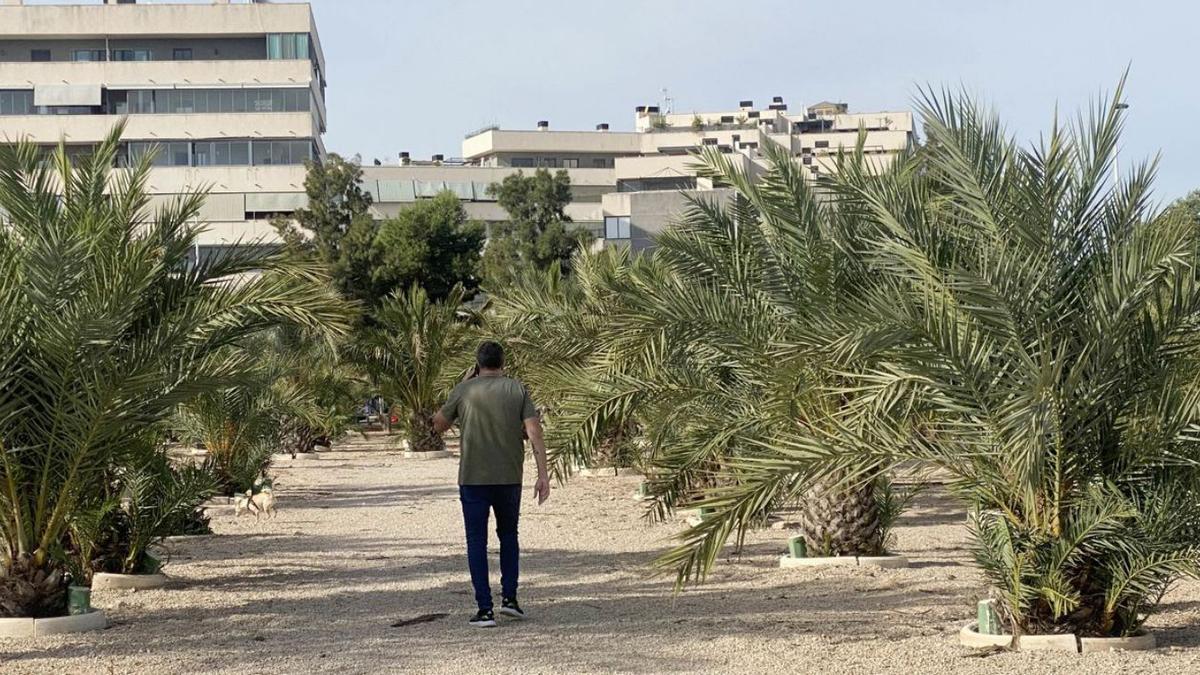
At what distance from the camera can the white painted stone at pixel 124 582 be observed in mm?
10875

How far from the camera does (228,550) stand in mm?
13781

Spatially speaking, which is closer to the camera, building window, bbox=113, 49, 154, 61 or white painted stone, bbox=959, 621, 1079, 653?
white painted stone, bbox=959, 621, 1079, 653

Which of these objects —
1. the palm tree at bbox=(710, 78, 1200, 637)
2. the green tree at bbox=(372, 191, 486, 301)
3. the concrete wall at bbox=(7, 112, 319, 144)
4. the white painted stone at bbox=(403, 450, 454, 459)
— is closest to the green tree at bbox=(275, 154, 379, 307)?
the green tree at bbox=(372, 191, 486, 301)

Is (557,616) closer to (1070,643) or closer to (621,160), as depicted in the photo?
(1070,643)

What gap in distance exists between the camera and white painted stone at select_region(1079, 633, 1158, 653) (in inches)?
311

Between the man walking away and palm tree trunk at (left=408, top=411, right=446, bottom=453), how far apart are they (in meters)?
23.3

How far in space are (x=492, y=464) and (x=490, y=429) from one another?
0.63ft

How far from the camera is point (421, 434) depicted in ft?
106

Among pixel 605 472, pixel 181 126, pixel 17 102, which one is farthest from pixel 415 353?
pixel 17 102

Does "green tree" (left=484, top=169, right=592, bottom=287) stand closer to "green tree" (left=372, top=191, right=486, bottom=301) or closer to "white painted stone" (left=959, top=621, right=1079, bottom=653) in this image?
"green tree" (left=372, top=191, right=486, bottom=301)

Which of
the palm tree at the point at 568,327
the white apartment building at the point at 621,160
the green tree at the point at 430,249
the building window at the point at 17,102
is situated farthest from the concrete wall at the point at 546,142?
the palm tree at the point at 568,327

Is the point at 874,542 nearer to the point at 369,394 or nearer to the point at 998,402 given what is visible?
the point at 998,402

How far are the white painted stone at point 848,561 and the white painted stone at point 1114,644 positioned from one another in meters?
3.69

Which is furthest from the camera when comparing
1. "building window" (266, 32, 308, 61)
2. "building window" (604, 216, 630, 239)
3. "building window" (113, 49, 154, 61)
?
"building window" (113, 49, 154, 61)
